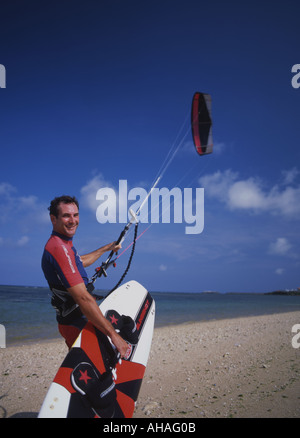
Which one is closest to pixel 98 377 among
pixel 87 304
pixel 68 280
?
pixel 87 304

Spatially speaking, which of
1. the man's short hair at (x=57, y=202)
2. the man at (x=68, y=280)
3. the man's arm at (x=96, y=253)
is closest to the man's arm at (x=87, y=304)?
the man at (x=68, y=280)

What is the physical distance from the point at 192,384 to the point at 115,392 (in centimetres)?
251

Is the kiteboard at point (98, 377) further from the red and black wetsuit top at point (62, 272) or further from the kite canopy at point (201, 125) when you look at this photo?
the kite canopy at point (201, 125)

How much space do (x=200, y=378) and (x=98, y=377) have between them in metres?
3.11

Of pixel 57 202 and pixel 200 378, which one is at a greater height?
pixel 57 202

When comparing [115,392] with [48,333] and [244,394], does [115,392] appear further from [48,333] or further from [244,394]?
[48,333]

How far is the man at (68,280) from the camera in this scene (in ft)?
8.10

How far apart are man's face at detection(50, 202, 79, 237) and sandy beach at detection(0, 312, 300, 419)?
2779 millimetres

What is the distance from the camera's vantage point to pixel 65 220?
2.87m

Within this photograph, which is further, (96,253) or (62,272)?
(96,253)

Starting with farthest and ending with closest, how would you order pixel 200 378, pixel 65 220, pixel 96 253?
1. pixel 200 378
2. pixel 96 253
3. pixel 65 220

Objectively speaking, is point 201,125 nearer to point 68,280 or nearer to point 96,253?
point 96,253

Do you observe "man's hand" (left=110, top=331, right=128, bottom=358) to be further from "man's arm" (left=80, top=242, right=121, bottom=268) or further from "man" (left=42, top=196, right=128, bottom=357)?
"man's arm" (left=80, top=242, right=121, bottom=268)
